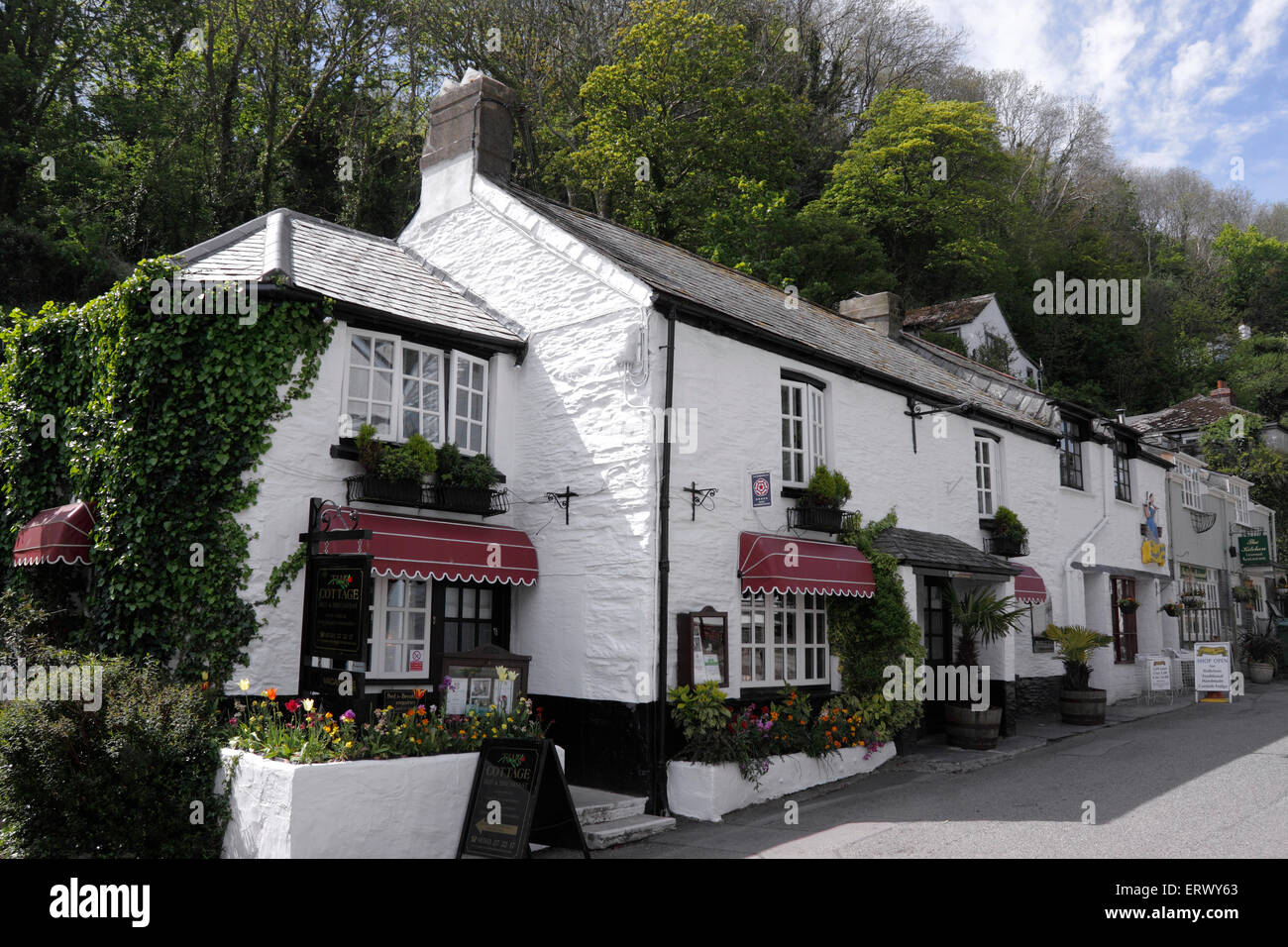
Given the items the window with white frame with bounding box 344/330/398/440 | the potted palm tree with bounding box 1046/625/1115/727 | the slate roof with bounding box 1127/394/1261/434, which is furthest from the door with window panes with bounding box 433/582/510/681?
the slate roof with bounding box 1127/394/1261/434

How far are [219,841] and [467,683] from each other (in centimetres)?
260

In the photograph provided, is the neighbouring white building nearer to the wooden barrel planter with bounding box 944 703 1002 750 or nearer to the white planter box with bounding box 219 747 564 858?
the wooden barrel planter with bounding box 944 703 1002 750

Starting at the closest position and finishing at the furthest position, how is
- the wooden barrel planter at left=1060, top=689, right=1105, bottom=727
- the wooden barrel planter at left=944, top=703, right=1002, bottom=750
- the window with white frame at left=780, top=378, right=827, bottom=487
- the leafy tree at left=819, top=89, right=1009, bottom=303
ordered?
the window with white frame at left=780, top=378, right=827, bottom=487
the wooden barrel planter at left=944, top=703, right=1002, bottom=750
the wooden barrel planter at left=1060, top=689, right=1105, bottom=727
the leafy tree at left=819, top=89, right=1009, bottom=303

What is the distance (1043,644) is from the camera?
717 inches

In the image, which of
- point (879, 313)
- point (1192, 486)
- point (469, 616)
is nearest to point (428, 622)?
point (469, 616)

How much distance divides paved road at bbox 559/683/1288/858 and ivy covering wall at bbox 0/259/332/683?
14.3 ft

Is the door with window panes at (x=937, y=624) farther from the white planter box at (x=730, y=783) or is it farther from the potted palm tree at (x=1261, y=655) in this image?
the potted palm tree at (x=1261, y=655)

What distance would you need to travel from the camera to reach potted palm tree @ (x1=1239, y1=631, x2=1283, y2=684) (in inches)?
999

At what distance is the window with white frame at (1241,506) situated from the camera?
94.1 feet

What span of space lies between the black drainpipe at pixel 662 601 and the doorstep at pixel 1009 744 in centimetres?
413

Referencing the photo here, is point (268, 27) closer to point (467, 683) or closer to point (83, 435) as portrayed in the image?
point (83, 435)

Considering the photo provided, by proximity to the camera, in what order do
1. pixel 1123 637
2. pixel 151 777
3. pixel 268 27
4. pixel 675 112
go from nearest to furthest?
pixel 151 777, pixel 1123 637, pixel 268 27, pixel 675 112

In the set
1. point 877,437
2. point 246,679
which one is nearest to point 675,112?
point 877,437

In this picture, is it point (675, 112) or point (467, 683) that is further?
point (675, 112)
